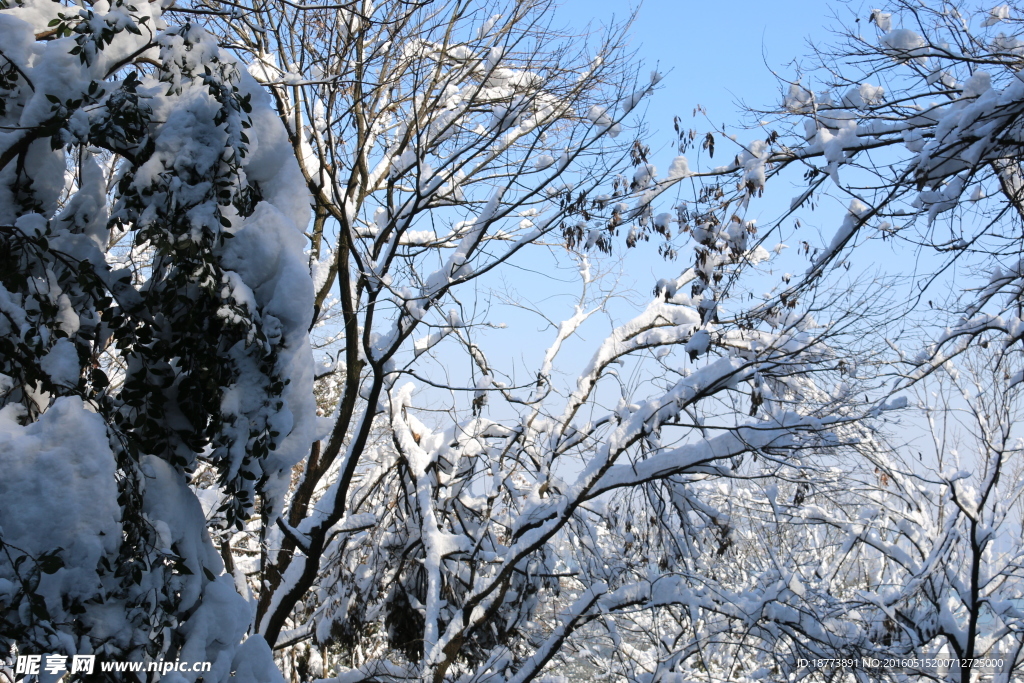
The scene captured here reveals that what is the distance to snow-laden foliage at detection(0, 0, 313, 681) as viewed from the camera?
256cm

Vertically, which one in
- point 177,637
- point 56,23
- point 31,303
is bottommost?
point 177,637

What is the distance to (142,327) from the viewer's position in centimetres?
302

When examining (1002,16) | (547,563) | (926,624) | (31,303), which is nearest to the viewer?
(31,303)

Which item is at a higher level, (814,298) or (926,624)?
(814,298)

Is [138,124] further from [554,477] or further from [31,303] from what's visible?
[554,477]

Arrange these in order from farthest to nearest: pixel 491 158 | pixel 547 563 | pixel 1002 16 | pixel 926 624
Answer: pixel 926 624, pixel 547 563, pixel 491 158, pixel 1002 16

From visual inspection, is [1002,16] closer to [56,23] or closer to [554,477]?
[554,477]

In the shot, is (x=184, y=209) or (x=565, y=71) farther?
(x=565, y=71)

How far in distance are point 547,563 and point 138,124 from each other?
5815 millimetres

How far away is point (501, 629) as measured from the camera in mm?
7184

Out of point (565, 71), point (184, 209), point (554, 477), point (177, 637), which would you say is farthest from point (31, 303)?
point (554, 477)

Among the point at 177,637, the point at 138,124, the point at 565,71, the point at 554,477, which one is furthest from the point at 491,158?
the point at 177,637

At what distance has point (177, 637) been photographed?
297 centimetres

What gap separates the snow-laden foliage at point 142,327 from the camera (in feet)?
8.41
